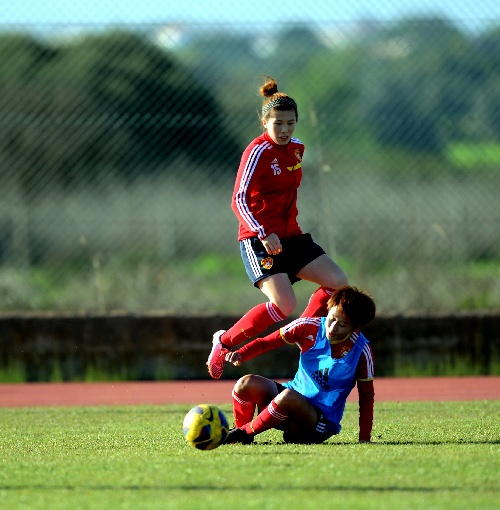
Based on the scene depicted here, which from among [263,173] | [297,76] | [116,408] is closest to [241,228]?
[263,173]

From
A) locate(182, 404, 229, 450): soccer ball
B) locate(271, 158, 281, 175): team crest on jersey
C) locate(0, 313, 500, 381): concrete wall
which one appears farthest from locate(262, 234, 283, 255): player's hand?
locate(0, 313, 500, 381): concrete wall

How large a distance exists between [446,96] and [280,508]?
26.6 feet

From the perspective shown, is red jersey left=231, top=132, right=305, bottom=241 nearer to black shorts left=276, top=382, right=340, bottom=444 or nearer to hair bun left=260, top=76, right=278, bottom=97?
hair bun left=260, top=76, right=278, bottom=97

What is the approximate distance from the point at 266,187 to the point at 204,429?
2.02 metres

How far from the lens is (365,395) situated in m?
5.83

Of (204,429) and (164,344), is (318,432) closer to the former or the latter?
(204,429)

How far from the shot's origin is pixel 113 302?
11070mm

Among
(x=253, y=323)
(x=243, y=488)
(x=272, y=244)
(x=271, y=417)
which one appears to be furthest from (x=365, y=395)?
(x=243, y=488)

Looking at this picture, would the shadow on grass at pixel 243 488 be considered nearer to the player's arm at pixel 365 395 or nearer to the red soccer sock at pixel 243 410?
the player's arm at pixel 365 395

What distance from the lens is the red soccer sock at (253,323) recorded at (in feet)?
21.8

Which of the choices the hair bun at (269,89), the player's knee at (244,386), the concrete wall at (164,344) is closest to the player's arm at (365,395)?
the player's knee at (244,386)

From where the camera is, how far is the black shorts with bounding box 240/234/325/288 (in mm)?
6832

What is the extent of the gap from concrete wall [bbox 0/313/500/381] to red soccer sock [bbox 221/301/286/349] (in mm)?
3847

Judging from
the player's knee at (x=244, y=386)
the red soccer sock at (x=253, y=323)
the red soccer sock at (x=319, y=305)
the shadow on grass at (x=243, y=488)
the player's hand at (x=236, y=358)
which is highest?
the red soccer sock at (x=319, y=305)
